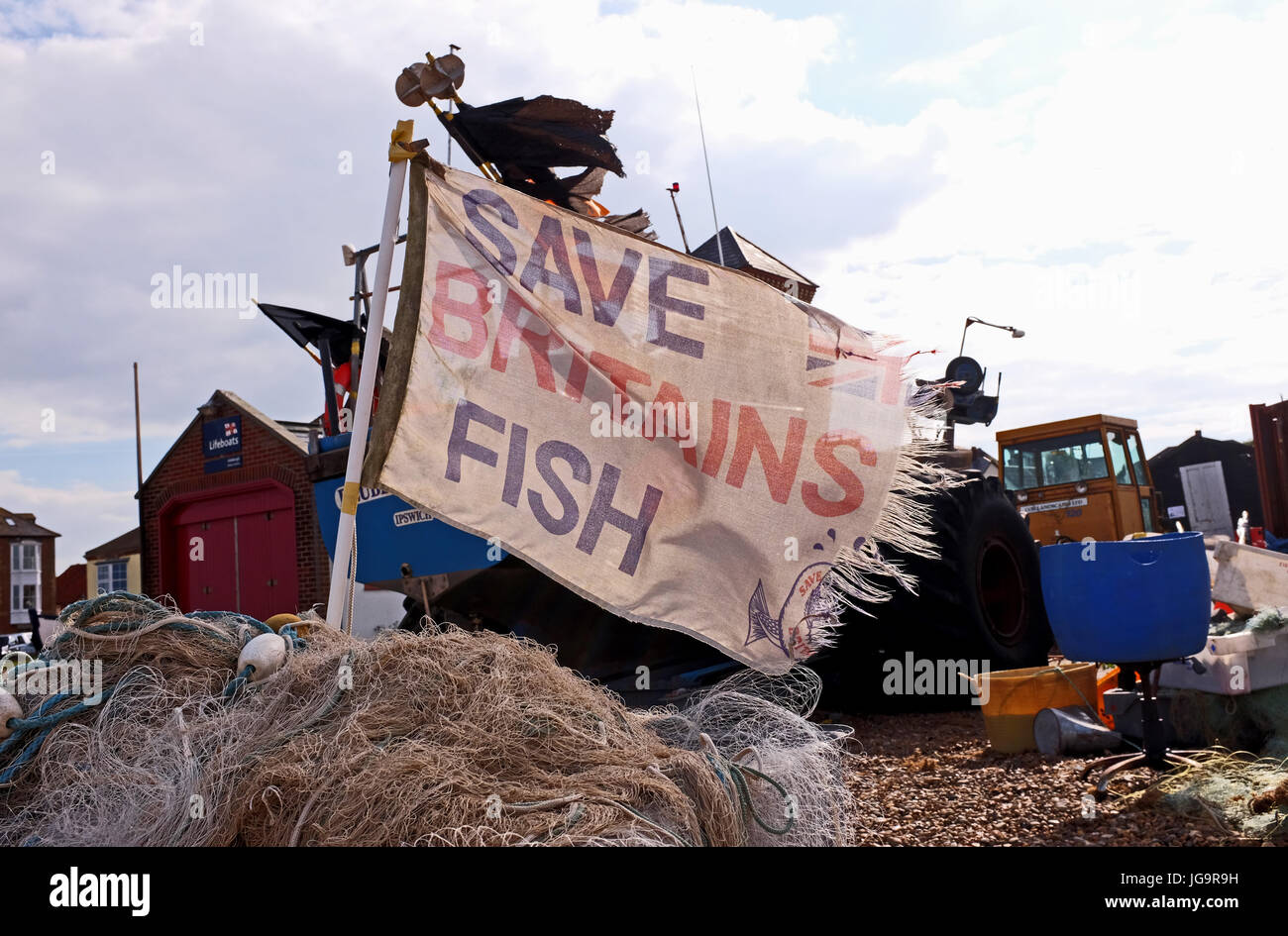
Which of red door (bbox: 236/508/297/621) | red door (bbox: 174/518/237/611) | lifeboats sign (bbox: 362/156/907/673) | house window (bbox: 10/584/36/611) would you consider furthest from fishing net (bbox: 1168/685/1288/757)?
house window (bbox: 10/584/36/611)

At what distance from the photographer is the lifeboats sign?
12.4 ft

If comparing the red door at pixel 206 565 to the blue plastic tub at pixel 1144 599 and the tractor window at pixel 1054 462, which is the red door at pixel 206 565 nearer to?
the tractor window at pixel 1054 462

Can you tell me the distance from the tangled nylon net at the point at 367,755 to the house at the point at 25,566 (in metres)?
32.7

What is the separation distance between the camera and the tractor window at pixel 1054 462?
10.6 m

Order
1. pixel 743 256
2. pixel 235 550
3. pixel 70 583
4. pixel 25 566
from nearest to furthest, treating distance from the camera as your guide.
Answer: pixel 743 256, pixel 235 550, pixel 25 566, pixel 70 583

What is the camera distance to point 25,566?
108ft

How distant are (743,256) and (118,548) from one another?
2693 centimetres

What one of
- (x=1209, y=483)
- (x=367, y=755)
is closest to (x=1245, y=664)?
(x=367, y=755)

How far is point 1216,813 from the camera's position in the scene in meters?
3.41

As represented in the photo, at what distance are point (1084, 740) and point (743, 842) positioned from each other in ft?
7.69

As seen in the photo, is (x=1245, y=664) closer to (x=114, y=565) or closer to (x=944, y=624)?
(x=944, y=624)
